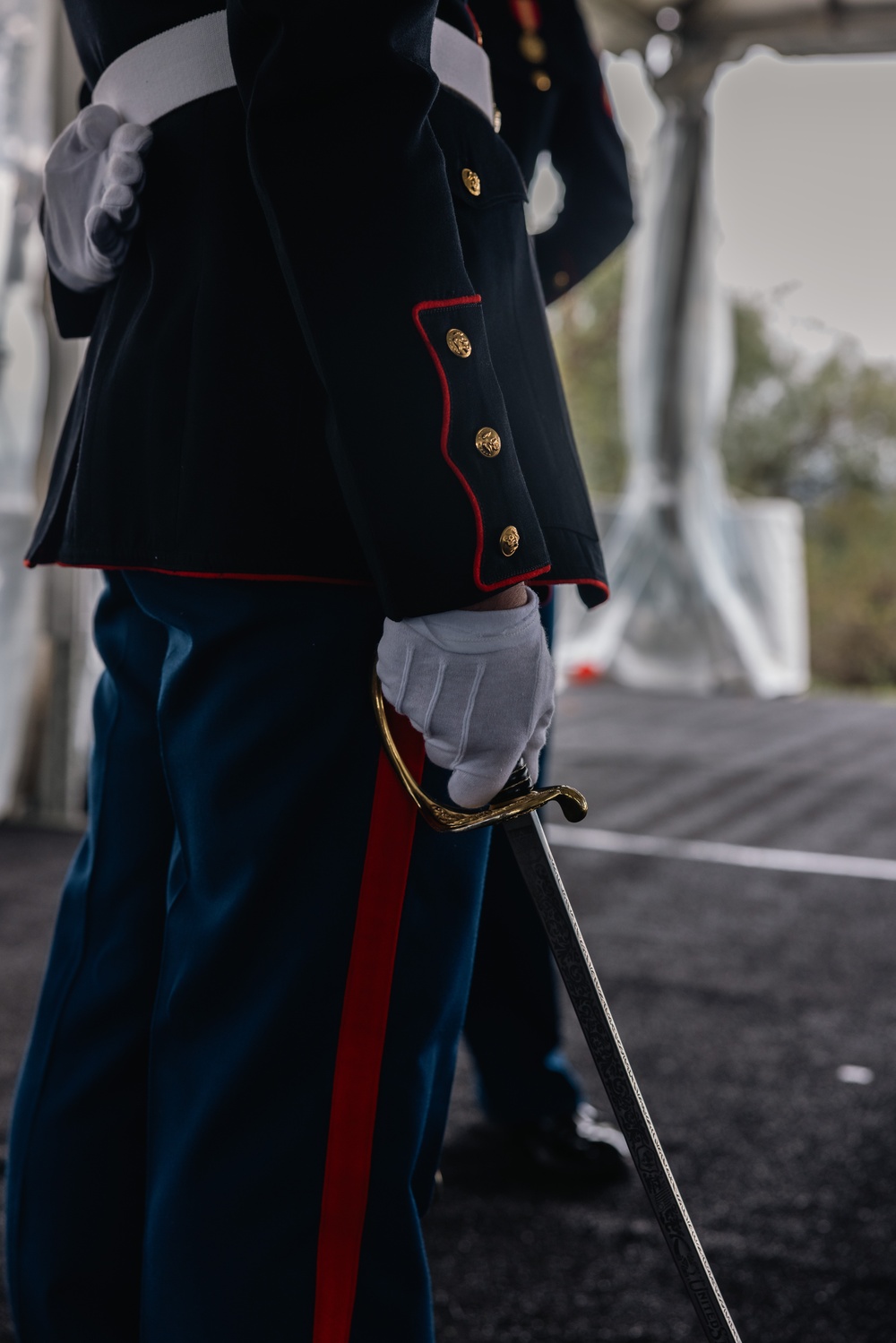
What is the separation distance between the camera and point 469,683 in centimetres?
56

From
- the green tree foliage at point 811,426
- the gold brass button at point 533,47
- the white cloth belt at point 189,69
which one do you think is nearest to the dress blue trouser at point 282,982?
the white cloth belt at point 189,69

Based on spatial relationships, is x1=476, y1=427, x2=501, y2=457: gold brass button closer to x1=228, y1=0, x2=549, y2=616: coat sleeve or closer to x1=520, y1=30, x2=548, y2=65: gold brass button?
x1=228, y1=0, x2=549, y2=616: coat sleeve

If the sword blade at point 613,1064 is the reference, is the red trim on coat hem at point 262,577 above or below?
above

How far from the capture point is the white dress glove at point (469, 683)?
56cm

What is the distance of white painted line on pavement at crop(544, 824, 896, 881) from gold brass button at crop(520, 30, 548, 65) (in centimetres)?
143

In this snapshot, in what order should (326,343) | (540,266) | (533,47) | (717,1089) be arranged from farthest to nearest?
(717,1089) → (540,266) → (533,47) → (326,343)

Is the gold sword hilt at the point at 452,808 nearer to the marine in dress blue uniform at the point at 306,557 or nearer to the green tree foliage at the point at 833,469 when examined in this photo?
the marine in dress blue uniform at the point at 306,557

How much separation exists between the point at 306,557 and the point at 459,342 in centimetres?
12

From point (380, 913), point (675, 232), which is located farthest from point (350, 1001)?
point (675, 232)

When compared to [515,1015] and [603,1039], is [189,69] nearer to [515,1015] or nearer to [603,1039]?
[603,1039]

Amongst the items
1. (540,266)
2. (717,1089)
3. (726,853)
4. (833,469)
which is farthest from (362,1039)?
(833,469)

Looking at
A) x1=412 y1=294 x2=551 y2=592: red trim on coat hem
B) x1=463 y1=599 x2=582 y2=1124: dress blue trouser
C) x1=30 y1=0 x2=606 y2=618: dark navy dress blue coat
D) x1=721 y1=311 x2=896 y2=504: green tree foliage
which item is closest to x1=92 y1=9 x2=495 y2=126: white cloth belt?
x1=30 y1=0 x2=606 y2=618: dark navy dress blue coat

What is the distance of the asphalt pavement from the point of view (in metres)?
0.93

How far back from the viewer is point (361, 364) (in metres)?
0.53
